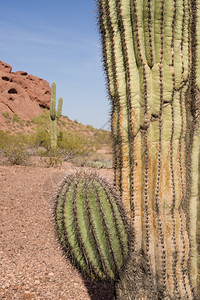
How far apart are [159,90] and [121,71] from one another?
350mm

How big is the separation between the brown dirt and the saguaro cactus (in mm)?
653

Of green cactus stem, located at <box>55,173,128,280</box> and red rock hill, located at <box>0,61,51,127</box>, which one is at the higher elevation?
red rock hill, located at <box>0,61,51,127</box>

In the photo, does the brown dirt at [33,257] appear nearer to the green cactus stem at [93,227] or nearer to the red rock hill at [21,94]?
A: the green cactus stem at [93,227]

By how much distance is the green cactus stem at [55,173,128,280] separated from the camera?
2.28 m

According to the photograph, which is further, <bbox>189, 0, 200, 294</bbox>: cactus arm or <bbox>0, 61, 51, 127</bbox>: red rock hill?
<bbox>0, 61, 51, 127</bbox>: red rock hill

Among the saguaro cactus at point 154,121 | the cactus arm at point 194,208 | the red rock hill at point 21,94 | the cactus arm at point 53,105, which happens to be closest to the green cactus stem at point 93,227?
the saguaro cactus at point 154,121

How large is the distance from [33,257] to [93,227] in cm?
211

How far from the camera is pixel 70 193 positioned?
239 centimetres

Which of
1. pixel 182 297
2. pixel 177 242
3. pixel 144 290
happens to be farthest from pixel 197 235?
pixel 144 290

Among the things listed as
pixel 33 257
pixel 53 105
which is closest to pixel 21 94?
pixel 53 105

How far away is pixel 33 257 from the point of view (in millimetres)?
3975

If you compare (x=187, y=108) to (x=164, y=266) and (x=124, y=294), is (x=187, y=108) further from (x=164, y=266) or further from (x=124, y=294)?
(x=124, y=294)

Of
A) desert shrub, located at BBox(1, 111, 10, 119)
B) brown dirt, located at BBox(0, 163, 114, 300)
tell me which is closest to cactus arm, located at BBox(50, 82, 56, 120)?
brown dirt, located at BBox(0, 163, 114, 300)

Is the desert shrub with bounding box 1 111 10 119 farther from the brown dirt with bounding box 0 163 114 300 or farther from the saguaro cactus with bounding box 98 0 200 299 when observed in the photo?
the saguaro cactus with bounding box 98 0 200 299
